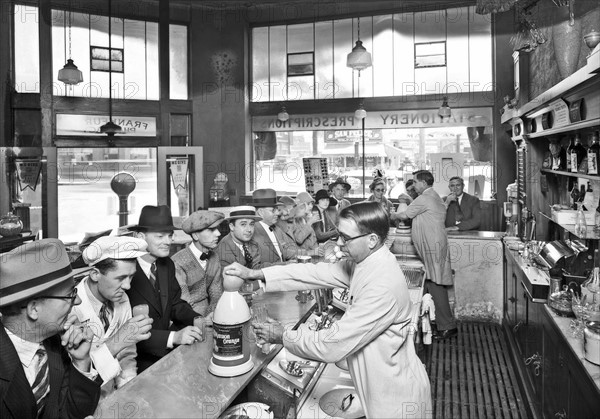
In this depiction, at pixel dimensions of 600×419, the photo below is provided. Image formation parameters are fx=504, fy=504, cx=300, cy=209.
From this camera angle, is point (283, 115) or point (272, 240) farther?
point (283, 115)

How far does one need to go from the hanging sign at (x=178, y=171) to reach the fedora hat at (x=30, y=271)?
324 inches

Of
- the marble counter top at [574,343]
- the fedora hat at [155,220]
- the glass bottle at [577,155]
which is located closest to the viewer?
the marble counter top at [574,343]

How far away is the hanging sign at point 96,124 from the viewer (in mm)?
10531

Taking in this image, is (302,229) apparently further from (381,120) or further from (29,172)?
(381,120)

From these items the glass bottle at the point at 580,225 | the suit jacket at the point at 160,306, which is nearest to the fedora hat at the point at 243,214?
the suit jacket at the point at 160,306

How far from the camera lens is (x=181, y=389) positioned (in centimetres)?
207

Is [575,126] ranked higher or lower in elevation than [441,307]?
higher

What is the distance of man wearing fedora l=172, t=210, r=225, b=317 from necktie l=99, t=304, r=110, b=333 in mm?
881

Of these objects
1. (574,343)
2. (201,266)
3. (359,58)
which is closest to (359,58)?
(359,58)

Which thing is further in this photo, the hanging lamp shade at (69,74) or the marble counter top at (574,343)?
the hanging lamp shade at (69,74)

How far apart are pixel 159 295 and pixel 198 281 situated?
19.4 inches

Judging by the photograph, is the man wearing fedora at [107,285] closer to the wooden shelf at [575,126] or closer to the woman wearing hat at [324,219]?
the wooden shelf at [575,126]

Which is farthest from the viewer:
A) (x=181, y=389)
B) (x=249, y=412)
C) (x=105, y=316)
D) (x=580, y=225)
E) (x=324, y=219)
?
(x=324, y=219)

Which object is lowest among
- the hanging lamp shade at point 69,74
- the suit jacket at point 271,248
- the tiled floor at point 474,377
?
the tiled floor at point 474,377
